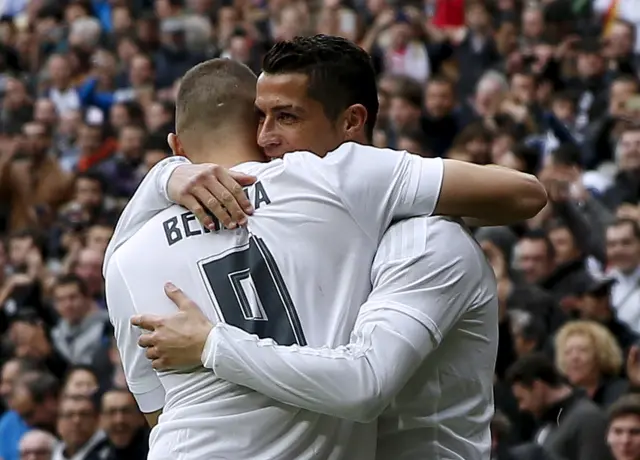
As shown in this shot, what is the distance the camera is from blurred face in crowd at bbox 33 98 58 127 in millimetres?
14648

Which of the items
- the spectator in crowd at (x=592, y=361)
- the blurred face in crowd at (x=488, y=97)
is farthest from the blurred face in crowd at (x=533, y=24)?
the spectator in crowd at (x=592, y=361)

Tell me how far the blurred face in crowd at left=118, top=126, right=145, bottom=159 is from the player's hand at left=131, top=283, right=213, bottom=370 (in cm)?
955

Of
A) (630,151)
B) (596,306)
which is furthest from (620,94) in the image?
(596,306)

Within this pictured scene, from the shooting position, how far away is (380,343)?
11.7 feet

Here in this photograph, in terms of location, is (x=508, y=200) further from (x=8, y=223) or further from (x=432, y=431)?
(x=8, y=223)

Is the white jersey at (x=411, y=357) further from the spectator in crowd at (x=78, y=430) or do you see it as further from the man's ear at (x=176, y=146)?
the spectator in crowd at (x=78, y=430)

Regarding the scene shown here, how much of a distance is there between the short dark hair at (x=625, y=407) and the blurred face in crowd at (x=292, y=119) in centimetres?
354

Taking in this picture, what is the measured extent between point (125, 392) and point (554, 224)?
9.61 ft

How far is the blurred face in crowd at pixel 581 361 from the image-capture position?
806 cm

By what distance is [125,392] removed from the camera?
8.55 meters

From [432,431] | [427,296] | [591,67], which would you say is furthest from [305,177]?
[591,67]

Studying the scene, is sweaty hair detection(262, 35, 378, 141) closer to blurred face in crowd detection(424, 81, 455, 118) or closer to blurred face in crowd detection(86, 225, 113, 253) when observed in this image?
blurred face in crowd detection(86, 225, 113, 253)

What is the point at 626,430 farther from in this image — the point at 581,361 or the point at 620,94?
the point at 620,94

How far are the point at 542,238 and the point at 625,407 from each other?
276 centimetres
